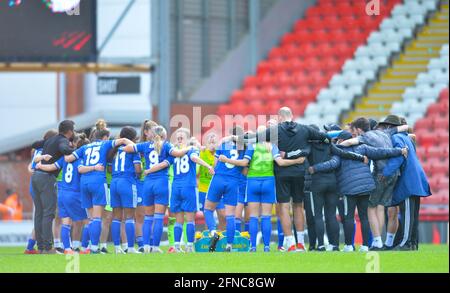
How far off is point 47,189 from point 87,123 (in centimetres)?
931

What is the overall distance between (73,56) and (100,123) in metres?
4.59

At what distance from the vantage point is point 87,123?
27.6 m

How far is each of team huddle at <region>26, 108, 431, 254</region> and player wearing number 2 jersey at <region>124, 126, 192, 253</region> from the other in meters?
0.01

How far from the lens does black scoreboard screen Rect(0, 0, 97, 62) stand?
22328 mm

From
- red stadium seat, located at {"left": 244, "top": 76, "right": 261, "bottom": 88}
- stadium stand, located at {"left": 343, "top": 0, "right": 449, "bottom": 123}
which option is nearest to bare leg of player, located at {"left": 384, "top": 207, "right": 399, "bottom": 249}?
stadium stand, located at {"left": 343, "top": 0, "right": 449, "bottom": 123}

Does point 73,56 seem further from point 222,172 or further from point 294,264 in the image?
point 294,264

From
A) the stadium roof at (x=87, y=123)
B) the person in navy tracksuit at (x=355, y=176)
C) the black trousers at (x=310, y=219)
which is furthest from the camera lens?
the stadium roof at (x=87, y=123)

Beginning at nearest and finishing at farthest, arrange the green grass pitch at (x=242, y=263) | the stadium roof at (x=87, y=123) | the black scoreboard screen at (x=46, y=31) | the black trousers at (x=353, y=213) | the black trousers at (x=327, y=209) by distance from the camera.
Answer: the green grass pitch at (x=242, y=263) < the black trousers at (x=353, y=213) < the black trousers at (x=327, y=209) < the black scoreboard screen at (x=46, y=31) < the stadium roof at (x=87, y=123)

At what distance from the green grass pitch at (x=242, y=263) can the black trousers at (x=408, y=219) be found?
0.62 m

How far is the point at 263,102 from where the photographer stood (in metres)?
31.6

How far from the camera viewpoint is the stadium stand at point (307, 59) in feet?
103

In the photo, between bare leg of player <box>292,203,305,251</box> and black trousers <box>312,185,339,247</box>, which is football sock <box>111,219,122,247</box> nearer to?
bare leg of player <box>292,203,305,251</box>

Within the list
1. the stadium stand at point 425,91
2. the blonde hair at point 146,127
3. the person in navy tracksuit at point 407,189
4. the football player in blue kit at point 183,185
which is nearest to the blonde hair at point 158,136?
the blonde hair at point 146,127

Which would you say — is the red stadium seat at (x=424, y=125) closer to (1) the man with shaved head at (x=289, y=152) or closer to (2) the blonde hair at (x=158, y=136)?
(1) the man with shaved head at (x=289, y=152)
